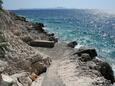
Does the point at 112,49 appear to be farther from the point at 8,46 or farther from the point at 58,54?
the point at 8,46

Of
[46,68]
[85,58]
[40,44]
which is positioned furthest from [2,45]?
[40,44]

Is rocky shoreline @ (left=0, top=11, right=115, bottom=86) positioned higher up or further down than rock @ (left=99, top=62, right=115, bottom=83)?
higher up

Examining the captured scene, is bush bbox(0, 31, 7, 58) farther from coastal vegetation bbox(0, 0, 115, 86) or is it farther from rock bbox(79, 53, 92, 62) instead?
rock bbox(79, 53, 92, 62)

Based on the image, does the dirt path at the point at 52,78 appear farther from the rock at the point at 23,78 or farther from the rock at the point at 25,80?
the rock at the point at 23,78

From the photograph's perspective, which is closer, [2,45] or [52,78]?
[2,45]

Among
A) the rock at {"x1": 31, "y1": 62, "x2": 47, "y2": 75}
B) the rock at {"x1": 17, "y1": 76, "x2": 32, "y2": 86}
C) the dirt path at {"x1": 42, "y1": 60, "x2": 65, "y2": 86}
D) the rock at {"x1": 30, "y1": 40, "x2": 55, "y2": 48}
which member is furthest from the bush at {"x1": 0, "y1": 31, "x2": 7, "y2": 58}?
the rock at {"x1": 30, "y1": 40, "x2": 55, "y2": 48}

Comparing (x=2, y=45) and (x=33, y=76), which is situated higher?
(x=2, y=45)

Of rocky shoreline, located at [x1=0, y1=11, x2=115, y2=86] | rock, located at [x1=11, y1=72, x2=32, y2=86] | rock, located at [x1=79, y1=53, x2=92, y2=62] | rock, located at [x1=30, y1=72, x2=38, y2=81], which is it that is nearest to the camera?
rock, located at [x1=11, y1=72, x2=32, y2=86]

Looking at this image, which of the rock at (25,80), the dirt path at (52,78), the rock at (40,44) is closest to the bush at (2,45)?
the rock at (25,80)

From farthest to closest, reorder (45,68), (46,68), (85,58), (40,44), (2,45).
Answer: (40,44)
(85,58)
(46,68)
(45,68)
(2,45)

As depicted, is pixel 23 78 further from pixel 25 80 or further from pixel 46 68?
pixel 46 68

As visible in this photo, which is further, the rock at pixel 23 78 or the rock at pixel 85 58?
the rock at pixel 85 58

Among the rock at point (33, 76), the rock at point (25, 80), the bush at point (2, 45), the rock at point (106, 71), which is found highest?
the bush at point (2, 45)

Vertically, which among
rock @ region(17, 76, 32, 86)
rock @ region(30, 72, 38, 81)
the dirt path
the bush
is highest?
the bush
